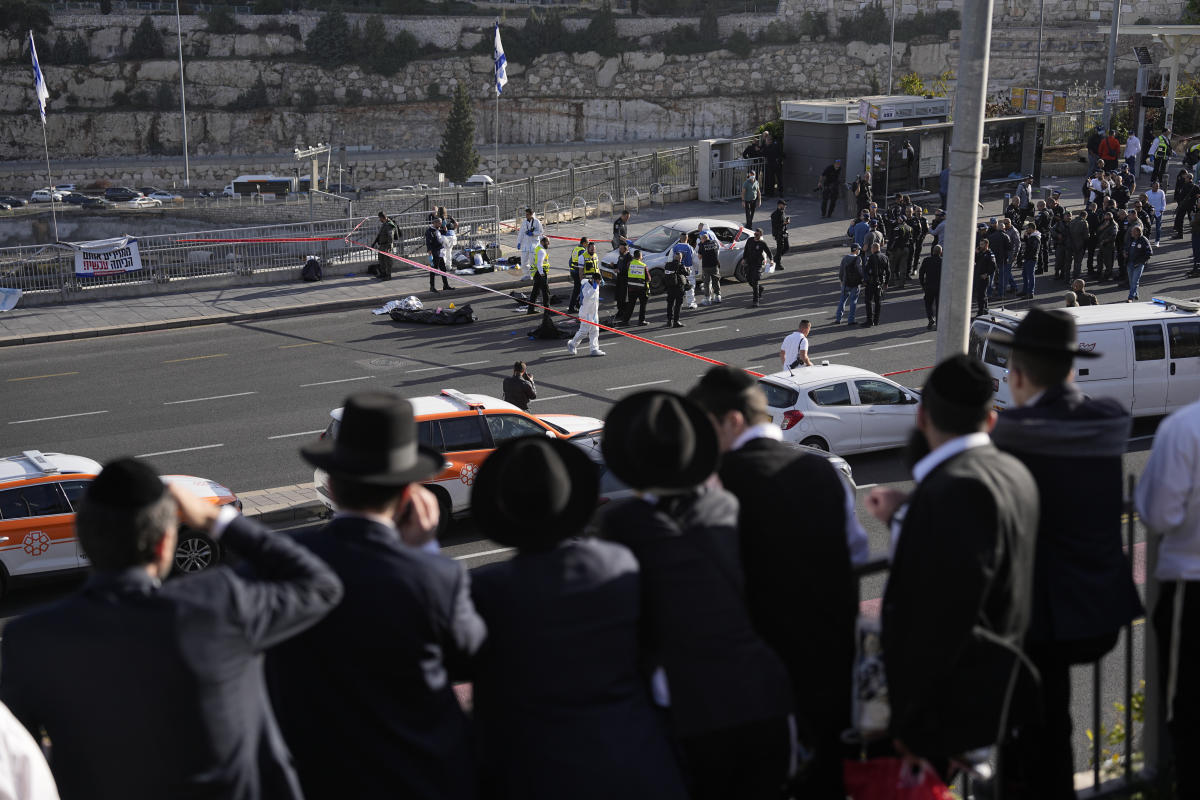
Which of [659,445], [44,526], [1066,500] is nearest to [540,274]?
[44,526]

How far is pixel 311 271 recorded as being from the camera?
30766 millimetres

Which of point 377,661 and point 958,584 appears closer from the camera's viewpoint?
point 377,661

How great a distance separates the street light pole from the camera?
1000 cm

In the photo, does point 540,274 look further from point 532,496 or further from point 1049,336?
point 532,496

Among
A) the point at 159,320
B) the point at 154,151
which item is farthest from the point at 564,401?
the point at 154,151

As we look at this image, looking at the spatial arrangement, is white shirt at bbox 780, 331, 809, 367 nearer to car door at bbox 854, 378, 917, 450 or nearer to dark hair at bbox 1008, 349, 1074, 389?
car door at bbox 854, 378, 917, 450

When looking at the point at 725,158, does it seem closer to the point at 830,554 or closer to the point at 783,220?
the point at 783,220

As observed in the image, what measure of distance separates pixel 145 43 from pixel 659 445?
88618 millimetres

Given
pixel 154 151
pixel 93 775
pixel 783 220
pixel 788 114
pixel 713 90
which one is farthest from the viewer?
pixel 713 90

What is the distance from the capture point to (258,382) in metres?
22.3

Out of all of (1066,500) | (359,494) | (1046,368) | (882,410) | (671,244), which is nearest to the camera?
(359,494)

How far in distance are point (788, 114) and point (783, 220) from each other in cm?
1015

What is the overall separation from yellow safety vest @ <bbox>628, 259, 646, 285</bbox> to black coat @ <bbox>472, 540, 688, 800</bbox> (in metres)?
22.2

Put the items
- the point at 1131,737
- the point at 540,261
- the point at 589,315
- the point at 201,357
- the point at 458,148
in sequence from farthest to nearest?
the point at 458,148 < the point at 540,261 < the point at 201,357 < the point at 589,315 < the point at 1131,737
